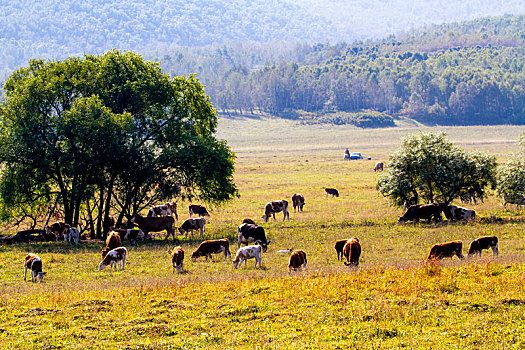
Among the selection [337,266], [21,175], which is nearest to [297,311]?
[337,266]

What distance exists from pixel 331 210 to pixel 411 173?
25.0 feet

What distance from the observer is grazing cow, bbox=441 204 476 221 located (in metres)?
33.8

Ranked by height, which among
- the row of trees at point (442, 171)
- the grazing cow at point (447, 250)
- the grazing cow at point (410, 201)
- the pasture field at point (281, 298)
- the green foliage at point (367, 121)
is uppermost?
the green foliage at point (367, 121)

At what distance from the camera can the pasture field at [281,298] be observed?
12617mm

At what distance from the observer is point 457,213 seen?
112 feet

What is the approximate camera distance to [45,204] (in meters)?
35.0

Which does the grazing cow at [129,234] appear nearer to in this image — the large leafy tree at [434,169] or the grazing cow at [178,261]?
the grazing cow at [178,261]

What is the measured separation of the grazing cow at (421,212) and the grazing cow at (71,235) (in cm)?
1847

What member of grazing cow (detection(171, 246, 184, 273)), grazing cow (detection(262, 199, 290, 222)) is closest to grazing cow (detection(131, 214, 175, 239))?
grazing cow (detection(262, 199, 290, 222))

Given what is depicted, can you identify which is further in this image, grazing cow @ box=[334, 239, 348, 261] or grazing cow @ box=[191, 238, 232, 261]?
grazing cow @ box=[191, 238, 232, 261]

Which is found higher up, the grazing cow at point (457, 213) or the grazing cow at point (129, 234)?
the grazing cow at point (457, 213)

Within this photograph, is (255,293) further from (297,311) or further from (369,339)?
(369,339)

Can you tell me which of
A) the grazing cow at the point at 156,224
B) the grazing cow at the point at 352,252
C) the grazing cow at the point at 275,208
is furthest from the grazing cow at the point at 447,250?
the grazing cow at the point at 275,208

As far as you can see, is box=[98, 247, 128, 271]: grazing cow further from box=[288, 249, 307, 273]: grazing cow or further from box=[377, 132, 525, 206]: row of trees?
box=[377, 132, 525, 206]: row of trees
